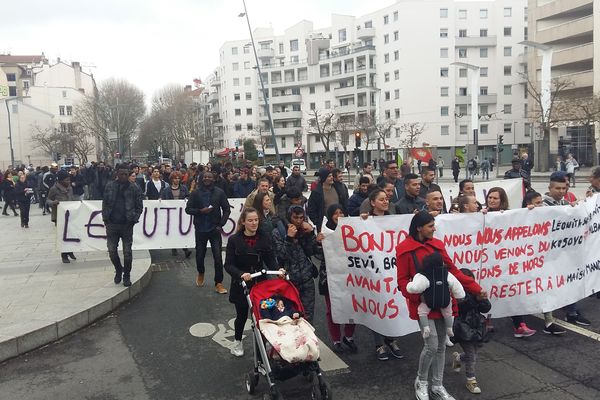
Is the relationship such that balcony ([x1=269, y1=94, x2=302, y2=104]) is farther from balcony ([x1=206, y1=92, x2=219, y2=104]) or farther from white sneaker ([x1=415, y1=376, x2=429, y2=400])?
white sneaker ([x1=415, y1=376, x2=429, y2=400])

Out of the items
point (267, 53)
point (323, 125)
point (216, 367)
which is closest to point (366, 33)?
point (323, 125)

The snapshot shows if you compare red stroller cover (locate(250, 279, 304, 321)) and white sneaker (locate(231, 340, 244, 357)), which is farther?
white sneaker (locate(231, 340, 244, 357))

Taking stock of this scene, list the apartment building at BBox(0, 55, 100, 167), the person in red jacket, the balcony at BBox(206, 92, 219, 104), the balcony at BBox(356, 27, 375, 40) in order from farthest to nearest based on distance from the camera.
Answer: the balcony at BBox(206, 92, 219, 104)
the balcony at BBox(356, 27, 375, 40)
the apartment building at BBox(0, 55, 100, 167)
the person in red jacket

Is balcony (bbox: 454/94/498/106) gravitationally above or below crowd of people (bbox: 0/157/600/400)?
above

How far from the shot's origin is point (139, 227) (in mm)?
10508

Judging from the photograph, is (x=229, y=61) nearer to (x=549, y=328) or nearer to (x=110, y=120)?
(x=110, y=120)

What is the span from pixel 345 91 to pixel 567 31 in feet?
115

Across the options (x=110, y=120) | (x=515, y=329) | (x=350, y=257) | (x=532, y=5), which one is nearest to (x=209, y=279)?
(x=350, y=257)

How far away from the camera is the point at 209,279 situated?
28.8 ft

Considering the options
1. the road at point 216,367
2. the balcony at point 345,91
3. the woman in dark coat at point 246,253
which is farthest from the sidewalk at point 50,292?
the balcony at point 345,91

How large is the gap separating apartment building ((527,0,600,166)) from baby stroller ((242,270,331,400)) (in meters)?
43.7

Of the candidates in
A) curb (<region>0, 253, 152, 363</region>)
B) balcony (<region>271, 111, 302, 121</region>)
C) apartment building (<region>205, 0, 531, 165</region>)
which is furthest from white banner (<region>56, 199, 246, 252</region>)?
balcony (<region>271, 111, 302, 121</region>)

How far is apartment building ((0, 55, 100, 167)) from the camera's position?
67500 millimetres

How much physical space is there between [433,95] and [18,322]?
67396 millimetres
